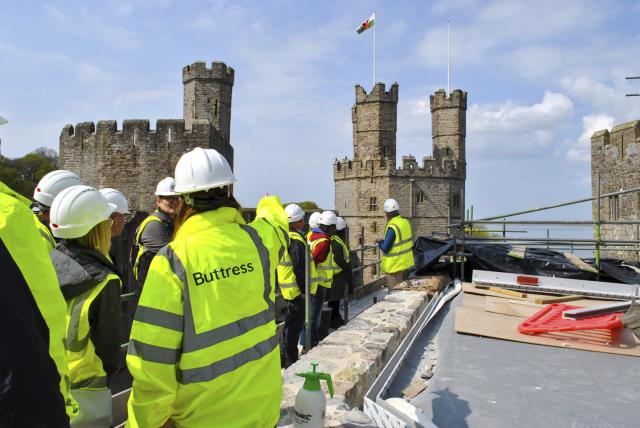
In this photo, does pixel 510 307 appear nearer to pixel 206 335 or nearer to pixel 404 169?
pixel 206 335

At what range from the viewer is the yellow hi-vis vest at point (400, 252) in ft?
20.9

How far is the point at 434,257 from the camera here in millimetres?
7203

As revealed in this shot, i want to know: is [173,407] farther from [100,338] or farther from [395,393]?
[395,393]

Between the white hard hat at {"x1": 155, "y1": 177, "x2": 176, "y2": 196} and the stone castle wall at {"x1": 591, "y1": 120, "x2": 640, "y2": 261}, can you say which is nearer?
the white hard hat at {"x1": 155, "y1": 177, "x2": 176, "y2": 196}

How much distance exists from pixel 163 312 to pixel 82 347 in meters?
0.61

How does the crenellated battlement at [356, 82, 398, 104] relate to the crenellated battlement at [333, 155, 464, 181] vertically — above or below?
above

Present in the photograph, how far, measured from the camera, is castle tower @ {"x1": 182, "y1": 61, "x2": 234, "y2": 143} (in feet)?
78.8

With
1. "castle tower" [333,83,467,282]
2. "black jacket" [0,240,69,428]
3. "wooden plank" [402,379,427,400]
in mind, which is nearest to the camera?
"black jacket" [0,240,69,428]

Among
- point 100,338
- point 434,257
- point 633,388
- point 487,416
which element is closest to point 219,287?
point 100,338

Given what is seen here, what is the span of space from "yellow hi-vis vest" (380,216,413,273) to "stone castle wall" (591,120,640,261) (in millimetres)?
10043

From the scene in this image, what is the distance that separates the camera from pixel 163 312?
1.55 metres

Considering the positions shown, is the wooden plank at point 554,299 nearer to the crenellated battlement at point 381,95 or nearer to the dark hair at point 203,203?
the dark hair at point 203,203

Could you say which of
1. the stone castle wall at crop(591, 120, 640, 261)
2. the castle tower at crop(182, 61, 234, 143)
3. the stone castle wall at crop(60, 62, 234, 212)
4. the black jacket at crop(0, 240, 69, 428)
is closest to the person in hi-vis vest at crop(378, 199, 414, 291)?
the black jacket at crop(0, 240, 69, 428)

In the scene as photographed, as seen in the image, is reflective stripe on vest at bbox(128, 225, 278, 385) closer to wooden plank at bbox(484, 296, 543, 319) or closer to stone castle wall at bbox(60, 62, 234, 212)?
wooden plank at bbox(484, 296, 543, 319)
